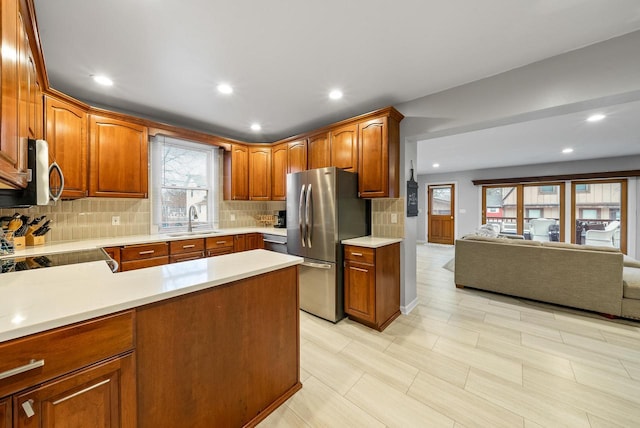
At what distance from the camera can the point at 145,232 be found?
3.21 metres

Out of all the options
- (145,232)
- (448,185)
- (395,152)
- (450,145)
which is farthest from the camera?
(448,185)

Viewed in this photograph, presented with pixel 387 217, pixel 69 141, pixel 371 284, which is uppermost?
pixel 69 141

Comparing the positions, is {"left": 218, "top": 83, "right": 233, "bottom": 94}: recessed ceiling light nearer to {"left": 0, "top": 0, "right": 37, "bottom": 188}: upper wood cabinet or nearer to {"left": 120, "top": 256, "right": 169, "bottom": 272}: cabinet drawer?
{"left": 0, "top": 0, "right": 37, "bottom": 188}: upper wood cabinet

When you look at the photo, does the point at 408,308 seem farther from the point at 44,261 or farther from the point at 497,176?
the point at 497,176

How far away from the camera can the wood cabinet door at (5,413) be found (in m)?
0.69

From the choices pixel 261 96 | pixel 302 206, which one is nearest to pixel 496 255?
pixel 302 206

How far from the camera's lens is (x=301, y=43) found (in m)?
1.87

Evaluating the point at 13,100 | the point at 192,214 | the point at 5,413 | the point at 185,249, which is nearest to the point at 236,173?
the point at 192,214

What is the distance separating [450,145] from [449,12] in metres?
3.64

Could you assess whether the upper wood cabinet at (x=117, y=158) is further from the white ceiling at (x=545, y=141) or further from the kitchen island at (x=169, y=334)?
the white ceiling at (x=545, y=141)

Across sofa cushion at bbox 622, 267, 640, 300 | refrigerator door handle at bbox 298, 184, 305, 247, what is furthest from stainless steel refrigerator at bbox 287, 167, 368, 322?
sofa cushion at bbox 622, 267, 640, 300

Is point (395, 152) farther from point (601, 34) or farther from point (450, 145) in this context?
point (450, 145)

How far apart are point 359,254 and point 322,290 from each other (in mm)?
626

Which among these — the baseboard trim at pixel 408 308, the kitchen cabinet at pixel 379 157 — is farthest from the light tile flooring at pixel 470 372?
the kitchen cabinet at pixel 379 157
